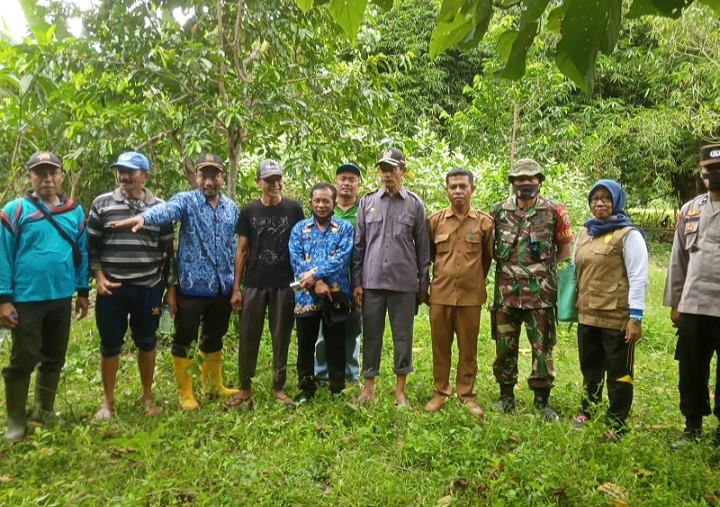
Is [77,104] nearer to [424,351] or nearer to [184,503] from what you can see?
[184,503]

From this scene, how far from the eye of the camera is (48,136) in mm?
4574

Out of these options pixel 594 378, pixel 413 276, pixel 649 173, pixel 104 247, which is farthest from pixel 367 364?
pixel 649 173

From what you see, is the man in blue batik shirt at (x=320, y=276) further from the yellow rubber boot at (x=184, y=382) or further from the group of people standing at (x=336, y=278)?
the yellow rubber boot at (x=184, y=382)

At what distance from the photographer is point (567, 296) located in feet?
12.1

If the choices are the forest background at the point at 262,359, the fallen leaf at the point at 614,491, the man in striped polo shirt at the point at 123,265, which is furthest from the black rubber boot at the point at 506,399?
the man in striped polo shirt at the point at 123,265

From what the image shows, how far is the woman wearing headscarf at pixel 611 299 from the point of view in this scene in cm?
336

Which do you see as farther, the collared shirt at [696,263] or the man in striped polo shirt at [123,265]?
the man in striped polo shirt at [123,265]

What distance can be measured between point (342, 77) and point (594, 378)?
311 centimetres

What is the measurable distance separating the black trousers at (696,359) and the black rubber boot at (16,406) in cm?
423

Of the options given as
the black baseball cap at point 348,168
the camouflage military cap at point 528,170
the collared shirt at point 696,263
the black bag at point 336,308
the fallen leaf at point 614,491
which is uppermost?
the black baseball cap at point 348,168

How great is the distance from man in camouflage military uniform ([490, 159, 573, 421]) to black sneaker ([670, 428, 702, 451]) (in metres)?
0.74

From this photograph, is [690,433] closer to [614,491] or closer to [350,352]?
[614,491]

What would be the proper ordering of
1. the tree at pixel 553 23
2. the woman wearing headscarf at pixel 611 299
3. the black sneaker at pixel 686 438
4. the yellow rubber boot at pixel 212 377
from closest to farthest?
the tree at pixel 553 23 < the black sneaker at pixel 686 438 < the woman wearing headscarf at pixel 611 299 < the yellow rubber boot at pixel 212 377

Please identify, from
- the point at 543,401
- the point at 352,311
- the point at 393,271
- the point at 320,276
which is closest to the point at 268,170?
the point at 320,276
